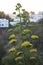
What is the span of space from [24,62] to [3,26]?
1897 centimetres

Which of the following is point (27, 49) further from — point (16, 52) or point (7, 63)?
point (7, 63)

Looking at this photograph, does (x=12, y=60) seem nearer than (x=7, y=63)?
Yes

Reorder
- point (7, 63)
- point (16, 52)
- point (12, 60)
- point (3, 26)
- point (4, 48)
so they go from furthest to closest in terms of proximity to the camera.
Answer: point (3, 26) < point (4, 48) < point (7, 63) < point (12, 60) < point (16, 52)

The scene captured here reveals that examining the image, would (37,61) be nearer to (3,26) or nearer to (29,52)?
(29,52)

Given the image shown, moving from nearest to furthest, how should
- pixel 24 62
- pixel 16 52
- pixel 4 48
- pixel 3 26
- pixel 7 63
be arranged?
1. pixel 24 62
2. pixel 16 52
3. pixel 7 63
4. pixel 4 48
5. pixel 3 26

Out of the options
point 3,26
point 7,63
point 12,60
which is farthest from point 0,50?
point 3,26

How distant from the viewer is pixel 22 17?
9.88 meters

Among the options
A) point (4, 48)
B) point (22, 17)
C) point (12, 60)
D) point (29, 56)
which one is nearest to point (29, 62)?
point (29, 56)

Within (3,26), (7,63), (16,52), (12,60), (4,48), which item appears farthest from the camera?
(3,26)

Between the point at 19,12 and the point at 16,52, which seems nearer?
the point at 16,52

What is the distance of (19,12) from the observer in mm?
9727

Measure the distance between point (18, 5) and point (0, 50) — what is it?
4.45m

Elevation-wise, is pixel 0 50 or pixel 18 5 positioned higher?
pixel 18 5

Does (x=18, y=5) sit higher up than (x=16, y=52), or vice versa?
(x=18, y=5)
